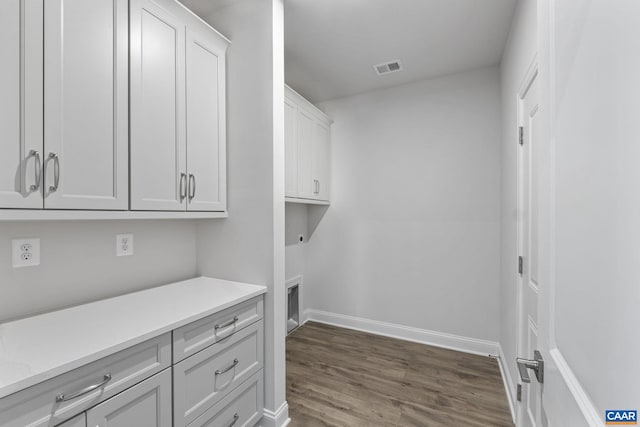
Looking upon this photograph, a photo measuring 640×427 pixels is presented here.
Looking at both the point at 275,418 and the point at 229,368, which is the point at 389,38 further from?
the point at 275,418

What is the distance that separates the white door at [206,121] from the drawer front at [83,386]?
0.82 metres

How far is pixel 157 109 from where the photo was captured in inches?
60.2

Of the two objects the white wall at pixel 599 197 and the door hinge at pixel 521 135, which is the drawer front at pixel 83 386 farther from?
the door hinge at pixel 521 135

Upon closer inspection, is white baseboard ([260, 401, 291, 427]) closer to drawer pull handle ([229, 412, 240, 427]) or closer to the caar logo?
drawer pull handle ([229, 412, 240, 427])

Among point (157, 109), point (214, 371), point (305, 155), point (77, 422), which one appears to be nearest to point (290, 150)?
point (305, 155)

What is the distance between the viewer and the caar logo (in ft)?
1.22

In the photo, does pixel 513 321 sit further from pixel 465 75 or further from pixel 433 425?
pixel 465 75

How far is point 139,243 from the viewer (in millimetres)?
1765

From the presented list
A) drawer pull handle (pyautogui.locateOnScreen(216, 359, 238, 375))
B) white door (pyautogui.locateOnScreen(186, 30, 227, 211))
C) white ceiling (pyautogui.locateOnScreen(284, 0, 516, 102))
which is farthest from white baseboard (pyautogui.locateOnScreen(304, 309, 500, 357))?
white ceiling (pyautogui.locateOnScreen(284, 0, 516, 102))

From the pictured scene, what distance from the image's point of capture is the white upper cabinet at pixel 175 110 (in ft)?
4.75

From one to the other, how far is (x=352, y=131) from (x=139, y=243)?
2511 mm

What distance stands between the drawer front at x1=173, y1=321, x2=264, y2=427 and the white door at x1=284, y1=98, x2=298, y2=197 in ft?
4.30

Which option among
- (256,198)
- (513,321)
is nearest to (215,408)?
(256,198)

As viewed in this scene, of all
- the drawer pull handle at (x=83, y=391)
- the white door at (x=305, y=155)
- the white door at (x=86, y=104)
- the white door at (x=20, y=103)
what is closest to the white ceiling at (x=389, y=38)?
the white door at (x=305, y=155)
